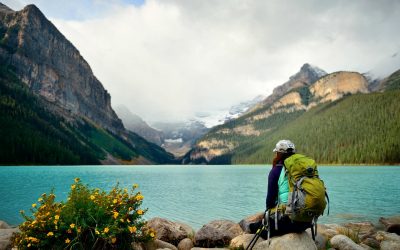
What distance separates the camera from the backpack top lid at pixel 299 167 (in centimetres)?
933

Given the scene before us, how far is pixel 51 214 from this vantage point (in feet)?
36.3

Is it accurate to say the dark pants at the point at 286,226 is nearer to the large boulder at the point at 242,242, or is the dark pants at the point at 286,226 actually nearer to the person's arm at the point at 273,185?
the person's arm at the point at 273,185

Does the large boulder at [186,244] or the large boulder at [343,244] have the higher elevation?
the large boulder at [343,244]

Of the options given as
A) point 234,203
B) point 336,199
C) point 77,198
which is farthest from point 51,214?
point 336,199

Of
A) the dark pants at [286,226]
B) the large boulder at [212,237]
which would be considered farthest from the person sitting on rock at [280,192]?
the large boulder at [212,237]

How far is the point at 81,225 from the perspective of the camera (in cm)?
1087

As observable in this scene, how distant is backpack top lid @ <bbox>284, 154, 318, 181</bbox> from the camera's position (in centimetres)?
933

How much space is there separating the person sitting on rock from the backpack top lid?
0.45 metres

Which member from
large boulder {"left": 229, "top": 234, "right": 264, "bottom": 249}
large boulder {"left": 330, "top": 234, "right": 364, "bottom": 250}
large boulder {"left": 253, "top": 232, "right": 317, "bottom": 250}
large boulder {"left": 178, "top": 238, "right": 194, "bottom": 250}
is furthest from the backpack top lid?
large boulder {"left": 178, "top": 238, "right": 194, "bottom": 250}

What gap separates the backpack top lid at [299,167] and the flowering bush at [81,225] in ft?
17.7

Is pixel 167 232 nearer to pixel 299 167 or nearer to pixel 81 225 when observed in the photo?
pixel 81 225

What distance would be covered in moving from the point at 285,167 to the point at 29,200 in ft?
141

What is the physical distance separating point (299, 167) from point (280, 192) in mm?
1238

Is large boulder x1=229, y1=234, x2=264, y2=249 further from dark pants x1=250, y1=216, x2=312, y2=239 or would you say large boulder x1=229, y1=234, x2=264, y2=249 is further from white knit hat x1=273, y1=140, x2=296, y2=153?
Result: white knit hat x1=273, y1=140, x2=296, y2=153
